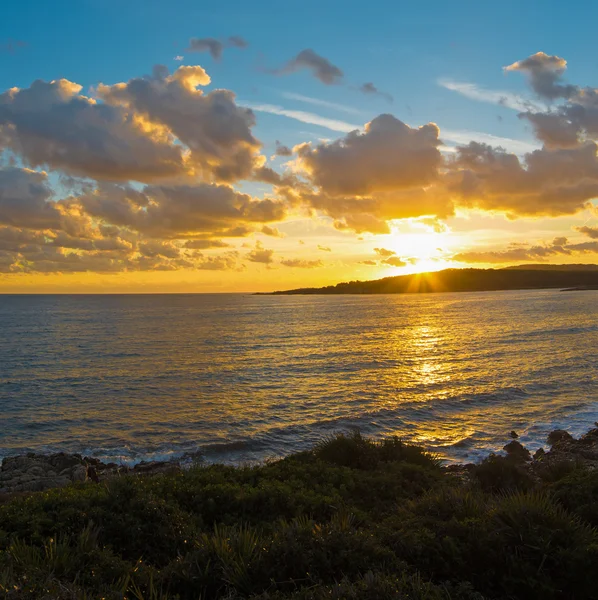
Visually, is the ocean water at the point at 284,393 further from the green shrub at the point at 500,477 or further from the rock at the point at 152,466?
the green shrub at the point at 500,477

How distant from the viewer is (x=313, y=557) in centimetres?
620

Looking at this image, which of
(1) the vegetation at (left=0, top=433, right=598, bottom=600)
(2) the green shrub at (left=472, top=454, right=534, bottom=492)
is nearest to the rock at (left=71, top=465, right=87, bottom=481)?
(1) the vegetation at (left=0, top=433, right=598, bottom=600)

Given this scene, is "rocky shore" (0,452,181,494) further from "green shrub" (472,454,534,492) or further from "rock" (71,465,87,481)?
"green shrub" (472,454,534,492)

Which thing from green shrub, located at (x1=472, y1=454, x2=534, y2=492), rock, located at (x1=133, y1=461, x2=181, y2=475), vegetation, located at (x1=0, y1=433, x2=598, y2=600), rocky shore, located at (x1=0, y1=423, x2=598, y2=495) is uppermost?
vegetation, located at (x1=0, y1=433, x2=598, y2=600)

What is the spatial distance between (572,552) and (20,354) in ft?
186

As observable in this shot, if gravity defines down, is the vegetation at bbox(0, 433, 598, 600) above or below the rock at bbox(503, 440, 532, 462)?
above

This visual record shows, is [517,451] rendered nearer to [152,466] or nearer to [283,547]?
[152,466]

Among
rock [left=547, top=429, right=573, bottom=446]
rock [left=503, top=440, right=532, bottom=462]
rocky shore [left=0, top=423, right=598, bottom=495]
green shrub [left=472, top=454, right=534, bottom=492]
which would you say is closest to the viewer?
green shrub [left=472, top=454, right=534, bottom=492]

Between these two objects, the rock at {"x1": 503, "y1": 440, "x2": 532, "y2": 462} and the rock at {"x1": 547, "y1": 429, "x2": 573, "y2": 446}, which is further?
the rock at {"x1": 547, "y1": 429, "x2": 573, "y2": 446}

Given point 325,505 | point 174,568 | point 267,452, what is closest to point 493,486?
point 325,505

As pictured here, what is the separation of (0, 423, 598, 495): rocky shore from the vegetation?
26.6ft

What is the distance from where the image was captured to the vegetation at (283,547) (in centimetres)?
567

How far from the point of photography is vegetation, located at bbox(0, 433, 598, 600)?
18.6 ft

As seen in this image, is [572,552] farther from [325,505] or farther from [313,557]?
[325,505]
